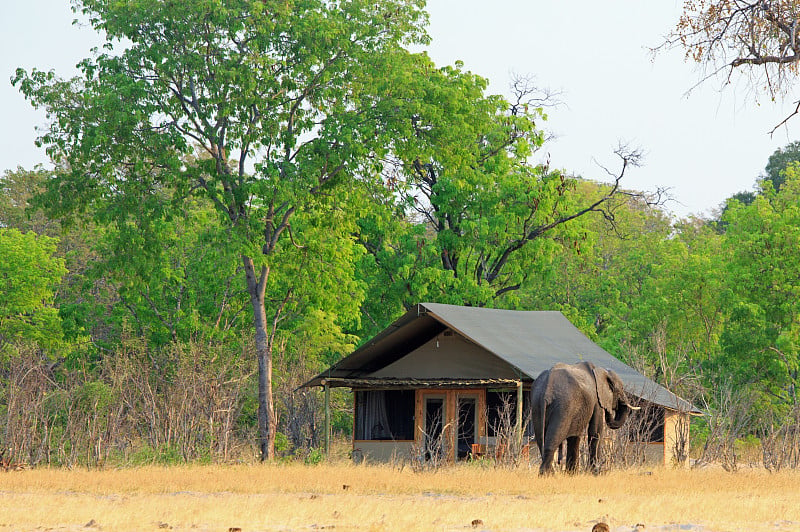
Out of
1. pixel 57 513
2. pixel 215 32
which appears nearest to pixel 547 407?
pixel 57 513

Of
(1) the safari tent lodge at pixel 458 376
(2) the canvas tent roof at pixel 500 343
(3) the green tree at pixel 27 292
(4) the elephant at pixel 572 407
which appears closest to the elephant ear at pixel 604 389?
(4) the elephant at pixel 572 407

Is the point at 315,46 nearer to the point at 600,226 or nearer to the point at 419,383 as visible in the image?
the point at 419,383

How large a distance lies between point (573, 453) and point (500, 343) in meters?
6.59

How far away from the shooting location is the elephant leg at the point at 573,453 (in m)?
17.4

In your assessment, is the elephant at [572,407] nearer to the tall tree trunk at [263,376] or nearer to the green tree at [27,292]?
the tall tree trunk at [263,376]

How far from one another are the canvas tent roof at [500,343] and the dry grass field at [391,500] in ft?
16.7

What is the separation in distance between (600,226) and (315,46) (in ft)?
104

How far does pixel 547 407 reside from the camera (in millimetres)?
16797

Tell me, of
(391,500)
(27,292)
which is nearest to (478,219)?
(27,292)

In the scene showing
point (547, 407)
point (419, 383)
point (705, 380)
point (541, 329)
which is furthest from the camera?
point (705, 380)

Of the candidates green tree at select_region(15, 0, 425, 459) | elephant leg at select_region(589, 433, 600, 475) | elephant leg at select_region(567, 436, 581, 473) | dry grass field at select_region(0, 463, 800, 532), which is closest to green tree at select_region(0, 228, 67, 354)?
green tree at select_region(15, 0, 425, 459)

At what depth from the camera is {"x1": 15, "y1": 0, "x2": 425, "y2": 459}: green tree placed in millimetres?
24391

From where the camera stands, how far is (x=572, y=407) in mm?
16844

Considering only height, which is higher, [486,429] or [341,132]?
[341,132]
